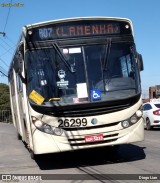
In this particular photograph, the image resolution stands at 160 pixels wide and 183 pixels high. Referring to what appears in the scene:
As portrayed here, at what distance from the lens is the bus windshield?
31.7 ft

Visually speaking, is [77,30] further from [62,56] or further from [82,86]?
[82,86]

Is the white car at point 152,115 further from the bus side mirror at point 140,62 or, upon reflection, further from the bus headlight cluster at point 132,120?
the bus headlight cluster at point 132,120

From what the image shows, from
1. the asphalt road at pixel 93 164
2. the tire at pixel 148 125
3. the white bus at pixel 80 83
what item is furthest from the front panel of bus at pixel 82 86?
the tire at pixel 148 125

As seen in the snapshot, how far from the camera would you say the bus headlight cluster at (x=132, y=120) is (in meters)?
9.74

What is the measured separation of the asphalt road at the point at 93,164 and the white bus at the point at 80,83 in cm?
59


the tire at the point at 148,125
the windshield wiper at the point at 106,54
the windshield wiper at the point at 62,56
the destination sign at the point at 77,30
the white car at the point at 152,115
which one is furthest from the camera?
the tire at the point at 148,125

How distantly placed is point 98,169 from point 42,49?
2965 mm

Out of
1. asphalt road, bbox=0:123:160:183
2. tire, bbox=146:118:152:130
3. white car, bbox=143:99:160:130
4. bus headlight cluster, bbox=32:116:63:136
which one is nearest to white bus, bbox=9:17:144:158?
bus headlight cluster, bbox=32:116:63:136

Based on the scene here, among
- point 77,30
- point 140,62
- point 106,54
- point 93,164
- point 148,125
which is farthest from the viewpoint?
point 148,125

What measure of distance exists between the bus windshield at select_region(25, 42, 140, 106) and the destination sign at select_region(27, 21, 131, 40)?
328 millimetres

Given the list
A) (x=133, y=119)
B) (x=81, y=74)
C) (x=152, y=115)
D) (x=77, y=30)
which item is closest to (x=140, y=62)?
(x=133, y=119)

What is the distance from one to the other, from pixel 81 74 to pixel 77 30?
3.72 feet

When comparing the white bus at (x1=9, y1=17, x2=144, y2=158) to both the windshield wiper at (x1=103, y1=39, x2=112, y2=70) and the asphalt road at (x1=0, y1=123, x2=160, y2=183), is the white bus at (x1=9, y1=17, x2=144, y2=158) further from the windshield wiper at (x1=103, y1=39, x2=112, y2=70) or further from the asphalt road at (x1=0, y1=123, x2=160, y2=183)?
the asphalt road at (x1=0, y1=123, x2=160, y2=183)

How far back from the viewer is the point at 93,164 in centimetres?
1045
